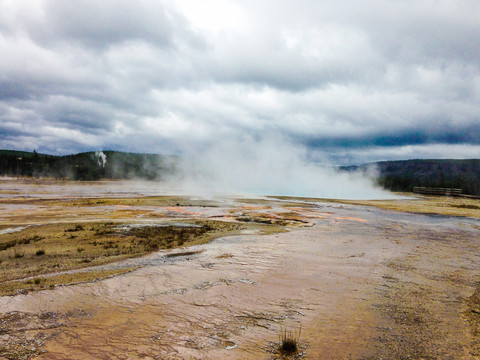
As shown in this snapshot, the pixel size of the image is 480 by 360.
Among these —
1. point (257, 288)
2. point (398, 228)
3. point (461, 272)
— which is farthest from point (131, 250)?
point (398, 228)

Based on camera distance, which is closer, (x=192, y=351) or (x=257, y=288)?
(x=192, y=351)

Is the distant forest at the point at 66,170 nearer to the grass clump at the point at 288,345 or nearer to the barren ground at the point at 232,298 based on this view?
the barren ground at the point at 232,298

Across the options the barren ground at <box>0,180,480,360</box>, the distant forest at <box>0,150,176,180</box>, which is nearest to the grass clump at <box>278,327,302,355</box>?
the barren ground at <box>0,180,480,360</box>

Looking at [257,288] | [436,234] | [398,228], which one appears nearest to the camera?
[257,288]

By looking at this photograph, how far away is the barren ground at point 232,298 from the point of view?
5504 mm

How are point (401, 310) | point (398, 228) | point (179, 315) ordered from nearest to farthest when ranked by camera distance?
point (179, 315) → point (401, 310) → point (398, 228)

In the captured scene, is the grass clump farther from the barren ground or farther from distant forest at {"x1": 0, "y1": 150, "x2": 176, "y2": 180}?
distant forest at {"x1": 0, "y1": 150, "x2": 176, "y2": 180}

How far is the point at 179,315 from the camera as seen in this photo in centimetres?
677

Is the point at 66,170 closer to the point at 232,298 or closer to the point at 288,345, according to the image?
the point at 232,298

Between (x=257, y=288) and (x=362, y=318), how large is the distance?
2.90m

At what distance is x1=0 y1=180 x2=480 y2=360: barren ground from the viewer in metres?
5.50

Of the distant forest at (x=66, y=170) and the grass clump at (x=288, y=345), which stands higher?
the distant forest at (x=66, y=170)

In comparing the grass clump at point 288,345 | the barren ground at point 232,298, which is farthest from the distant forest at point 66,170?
the grass clump at point 288,345

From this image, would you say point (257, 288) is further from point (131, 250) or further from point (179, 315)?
point (131, 250)
